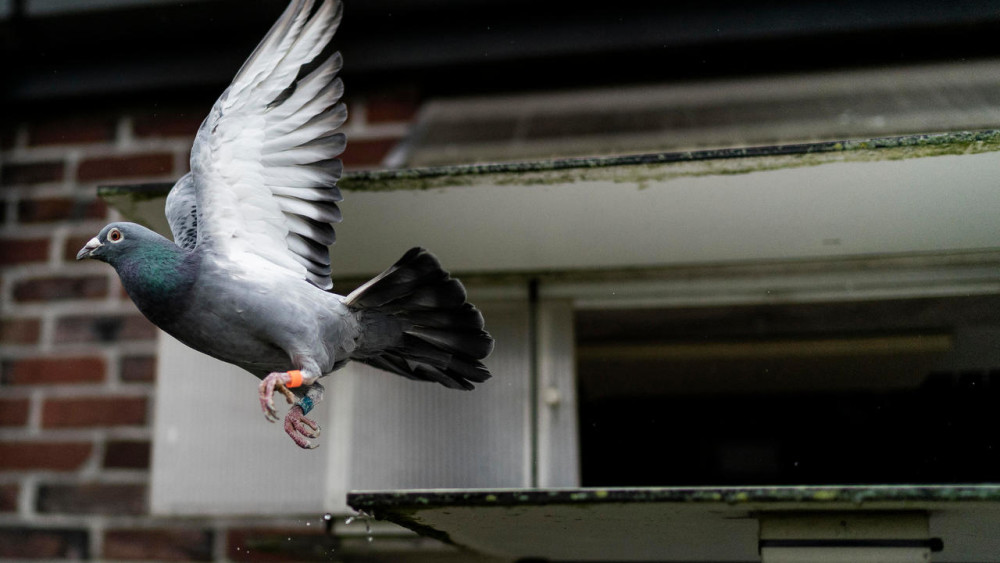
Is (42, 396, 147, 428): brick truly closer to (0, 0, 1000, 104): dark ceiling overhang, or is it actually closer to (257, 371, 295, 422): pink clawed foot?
(0, 0, 1000, 104): dark ceiling overhang

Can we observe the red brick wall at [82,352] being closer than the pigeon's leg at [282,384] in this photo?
No

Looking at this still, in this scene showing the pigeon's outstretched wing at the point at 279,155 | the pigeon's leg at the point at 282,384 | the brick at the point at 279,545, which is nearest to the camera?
the pigeon's leg at the point at 282,384

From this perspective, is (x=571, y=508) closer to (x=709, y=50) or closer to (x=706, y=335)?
(x=706, y=335)

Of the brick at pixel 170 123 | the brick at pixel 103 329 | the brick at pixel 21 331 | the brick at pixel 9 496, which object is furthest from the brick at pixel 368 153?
the brick at pixel 9 496

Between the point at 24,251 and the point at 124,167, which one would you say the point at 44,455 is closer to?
the point at 24,251

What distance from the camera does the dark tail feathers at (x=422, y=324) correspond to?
147 centimetres

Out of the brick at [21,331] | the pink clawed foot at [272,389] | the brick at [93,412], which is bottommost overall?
the pink clawed foot at [272,389]

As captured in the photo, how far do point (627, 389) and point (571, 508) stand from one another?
691mm

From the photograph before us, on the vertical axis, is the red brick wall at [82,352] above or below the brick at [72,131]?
below

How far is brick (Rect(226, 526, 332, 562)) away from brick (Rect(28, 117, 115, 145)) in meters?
1.04

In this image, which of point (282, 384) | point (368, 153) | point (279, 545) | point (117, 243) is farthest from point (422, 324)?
point (368, 153)

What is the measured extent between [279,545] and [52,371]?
85cm

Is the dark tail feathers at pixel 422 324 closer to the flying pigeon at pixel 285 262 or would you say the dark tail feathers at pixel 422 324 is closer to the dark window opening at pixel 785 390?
the flying pigeon at pixel 285 262

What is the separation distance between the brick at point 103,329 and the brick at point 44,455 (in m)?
0.25
